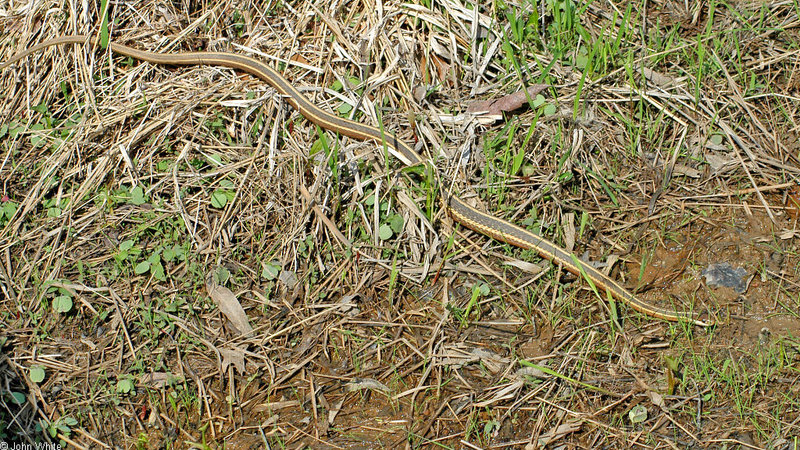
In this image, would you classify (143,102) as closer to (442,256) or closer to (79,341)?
(79,341)

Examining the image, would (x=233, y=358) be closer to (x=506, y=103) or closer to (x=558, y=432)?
(x=558, y=432)

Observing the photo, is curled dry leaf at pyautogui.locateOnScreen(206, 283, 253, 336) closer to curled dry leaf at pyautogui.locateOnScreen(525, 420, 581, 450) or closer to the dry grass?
the dry grass

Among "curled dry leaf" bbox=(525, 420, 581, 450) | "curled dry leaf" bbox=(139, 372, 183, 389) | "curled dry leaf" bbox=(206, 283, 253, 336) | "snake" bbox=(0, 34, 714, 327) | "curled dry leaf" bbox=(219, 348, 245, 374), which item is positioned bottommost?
"curled dry leaf" bbox=(139, 372, 183, 389)

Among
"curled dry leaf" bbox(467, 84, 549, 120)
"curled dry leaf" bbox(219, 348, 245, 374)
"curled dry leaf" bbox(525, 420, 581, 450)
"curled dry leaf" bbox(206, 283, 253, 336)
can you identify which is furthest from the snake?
"curled dry leaf" bbox(219, 348, 245, 374)

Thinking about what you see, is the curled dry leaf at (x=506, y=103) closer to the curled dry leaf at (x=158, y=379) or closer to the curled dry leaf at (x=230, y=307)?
the curled dry leaf at (x=230, y=307)

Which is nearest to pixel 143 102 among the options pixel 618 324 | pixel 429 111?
pixel 429 111

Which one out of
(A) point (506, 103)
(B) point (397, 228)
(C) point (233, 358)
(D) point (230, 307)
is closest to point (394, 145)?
(B) point (397, 228)
